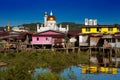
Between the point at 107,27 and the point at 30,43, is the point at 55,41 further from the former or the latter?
the point at 107,27

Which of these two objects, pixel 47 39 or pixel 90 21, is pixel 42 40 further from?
pixel 90 21

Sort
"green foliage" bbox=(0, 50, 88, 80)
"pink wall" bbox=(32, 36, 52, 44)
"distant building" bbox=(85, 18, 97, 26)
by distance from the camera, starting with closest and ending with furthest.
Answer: "green foliage" bbox=(0, 50, 88, 80) → "pink wall" bbox=(32, 36, 52, 44) → "distant building" bbox=(85, 18, 97, 26)

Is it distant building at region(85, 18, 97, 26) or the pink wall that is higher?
distant building at region(85, 18, 97, 26)

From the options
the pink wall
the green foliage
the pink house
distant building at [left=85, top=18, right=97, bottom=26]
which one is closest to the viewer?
the green foliage

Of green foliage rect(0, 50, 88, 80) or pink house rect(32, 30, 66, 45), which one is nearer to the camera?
green foliage rect(0, 50, 88, 80)

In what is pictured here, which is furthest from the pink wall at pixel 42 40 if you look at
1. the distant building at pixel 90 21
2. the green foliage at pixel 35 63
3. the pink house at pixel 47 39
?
the green foliage at pixel 35 63

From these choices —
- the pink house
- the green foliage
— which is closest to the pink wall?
the pink house

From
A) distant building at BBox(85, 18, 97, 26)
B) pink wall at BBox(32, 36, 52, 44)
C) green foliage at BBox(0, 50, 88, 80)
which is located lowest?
green foliage at BBox(0, 50, 88, 80)

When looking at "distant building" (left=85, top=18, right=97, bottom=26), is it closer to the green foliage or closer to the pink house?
the pink house

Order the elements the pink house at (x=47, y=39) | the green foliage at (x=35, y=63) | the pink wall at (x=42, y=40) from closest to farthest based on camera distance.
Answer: the green foliage at (x=35, y=63) < the pink house at (x=47, y=39) < the pink wall at (x=42, y=40)

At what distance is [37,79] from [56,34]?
158 ft

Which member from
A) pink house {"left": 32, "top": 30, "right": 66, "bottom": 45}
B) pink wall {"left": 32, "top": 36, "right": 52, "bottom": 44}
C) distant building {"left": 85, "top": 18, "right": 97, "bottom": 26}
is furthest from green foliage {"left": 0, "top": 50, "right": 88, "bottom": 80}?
distant building {"left": 85, "top": 18, "right": 97, "bottom": 26}

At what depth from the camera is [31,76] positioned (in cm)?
2545

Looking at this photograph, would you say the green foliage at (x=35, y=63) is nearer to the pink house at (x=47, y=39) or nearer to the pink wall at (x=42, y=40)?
the pink house at (x=47, y=39)
